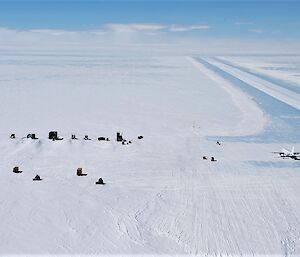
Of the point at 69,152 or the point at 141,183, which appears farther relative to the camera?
the point at 69,152

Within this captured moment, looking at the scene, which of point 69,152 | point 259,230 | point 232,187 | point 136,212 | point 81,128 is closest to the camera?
point 259,230

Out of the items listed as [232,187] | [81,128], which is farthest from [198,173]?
[81,128]

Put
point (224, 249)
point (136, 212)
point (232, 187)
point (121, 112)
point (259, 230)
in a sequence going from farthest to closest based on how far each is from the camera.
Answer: point (121, 112) < point (232, 187) < point (136, 212) < point (259, 230) < point (224, 249)

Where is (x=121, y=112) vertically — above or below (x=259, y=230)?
below

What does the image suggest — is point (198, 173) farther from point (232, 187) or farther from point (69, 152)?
point (69, 152)

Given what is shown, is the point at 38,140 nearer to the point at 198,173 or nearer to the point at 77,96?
the point at 198,173

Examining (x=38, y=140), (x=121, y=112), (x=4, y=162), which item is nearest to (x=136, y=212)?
(x=4, y=162)
